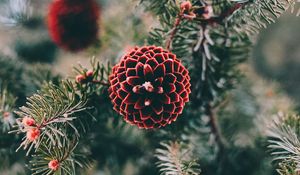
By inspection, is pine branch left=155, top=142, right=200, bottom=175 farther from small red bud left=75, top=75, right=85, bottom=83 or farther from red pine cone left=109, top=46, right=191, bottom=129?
small red bud left=75, top=75, right=85, bottom=83

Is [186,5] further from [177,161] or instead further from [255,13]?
[177,161]

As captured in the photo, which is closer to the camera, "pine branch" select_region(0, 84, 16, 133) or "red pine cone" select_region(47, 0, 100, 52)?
"pine branch" select_region(0, 84, 16, 133)

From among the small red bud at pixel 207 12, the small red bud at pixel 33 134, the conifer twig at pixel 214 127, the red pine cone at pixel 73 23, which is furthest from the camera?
the red pine cone at pixel 73 23

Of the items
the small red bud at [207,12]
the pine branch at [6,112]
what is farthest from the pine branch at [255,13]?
the pine branch at [6,112]

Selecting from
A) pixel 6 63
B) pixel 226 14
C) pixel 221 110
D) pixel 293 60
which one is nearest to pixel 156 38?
pixel 226 14

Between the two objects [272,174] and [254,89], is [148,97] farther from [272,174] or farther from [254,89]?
[254,89]

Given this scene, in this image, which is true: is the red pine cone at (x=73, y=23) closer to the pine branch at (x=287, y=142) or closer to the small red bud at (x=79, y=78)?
the small red bud at (x=79, y=78)

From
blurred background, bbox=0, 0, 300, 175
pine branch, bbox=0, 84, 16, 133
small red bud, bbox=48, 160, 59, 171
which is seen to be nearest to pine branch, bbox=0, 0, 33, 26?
blurred background, bbox=0, 0, 300, 175

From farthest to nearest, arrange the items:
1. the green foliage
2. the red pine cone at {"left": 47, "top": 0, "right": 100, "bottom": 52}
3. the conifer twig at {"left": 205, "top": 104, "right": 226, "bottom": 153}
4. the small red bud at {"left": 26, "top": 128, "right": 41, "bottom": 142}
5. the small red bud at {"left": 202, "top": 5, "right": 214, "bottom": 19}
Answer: the green foliage, the red pine cone at {"left": 47, "top": 0, "right": 100, "bottom": 52}, the conifer twig at {"left": 205, "top": 104, "right": 226, "bottom": 153}, the small red bud at {"left": 202, "top": 5, "right": 214, "bottom": 19}, the small red bud at {"left": 26, "top": 128, "right": 41, "bottom": 142}
